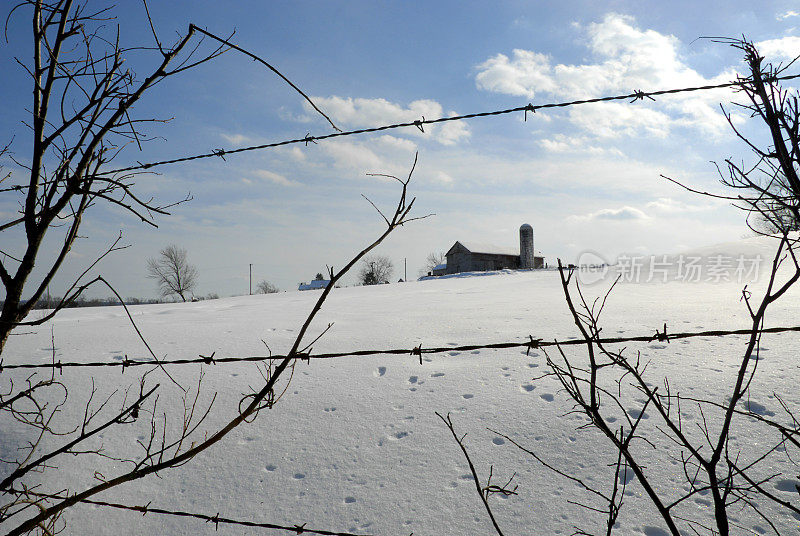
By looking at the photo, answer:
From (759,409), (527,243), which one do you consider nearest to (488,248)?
(527,243)

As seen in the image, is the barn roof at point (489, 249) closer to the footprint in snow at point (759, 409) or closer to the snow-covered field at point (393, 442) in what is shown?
the snow-covered field at point (393, 442)

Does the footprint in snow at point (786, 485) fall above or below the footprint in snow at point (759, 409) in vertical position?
below

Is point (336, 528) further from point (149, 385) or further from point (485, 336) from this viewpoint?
point (485, 336)

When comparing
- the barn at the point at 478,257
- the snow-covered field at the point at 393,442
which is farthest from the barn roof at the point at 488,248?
the snow-covered field at the point at 393,442

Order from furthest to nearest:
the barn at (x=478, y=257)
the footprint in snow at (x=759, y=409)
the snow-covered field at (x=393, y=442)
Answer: the barn at (x=478, y=257), the footprint in snow at (x=759, y=409), the snow-covered field at (x=393, y=442)

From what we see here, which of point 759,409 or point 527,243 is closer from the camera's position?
point 759,409

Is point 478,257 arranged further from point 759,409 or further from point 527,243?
point 759,409

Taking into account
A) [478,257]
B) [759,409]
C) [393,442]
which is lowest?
[393,442]

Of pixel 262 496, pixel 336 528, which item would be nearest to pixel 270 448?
pixel 262 496

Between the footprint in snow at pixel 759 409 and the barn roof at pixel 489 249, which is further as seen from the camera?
the barn roof at pixel 489 249

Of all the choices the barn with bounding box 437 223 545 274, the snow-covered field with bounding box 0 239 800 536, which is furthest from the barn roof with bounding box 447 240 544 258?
the snow-covered field with bounding box 0 239 800 536

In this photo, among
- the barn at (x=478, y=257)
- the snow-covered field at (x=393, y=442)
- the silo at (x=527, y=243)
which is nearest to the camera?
the snow-covered field at (x=393, y=442)

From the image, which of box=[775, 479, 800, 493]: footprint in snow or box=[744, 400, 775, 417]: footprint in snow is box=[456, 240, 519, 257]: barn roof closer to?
box=[744, 400, 775, 417]: footprint in snow

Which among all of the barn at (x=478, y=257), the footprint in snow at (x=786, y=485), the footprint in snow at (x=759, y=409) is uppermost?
the barn at (x=478, y=257)
